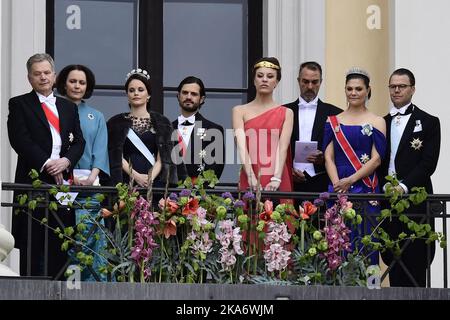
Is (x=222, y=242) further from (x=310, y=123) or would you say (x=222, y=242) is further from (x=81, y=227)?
(x=310, y=123)

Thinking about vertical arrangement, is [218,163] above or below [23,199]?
above

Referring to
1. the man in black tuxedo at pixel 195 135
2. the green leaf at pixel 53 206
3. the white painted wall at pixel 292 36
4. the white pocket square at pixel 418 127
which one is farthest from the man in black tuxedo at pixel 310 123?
the green leaf at pixel 53 206

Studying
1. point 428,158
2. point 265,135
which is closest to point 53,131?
point 265,135

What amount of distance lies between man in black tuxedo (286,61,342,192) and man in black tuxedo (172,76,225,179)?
24.2 inches

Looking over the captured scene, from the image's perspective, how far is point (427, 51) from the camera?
65.3 ft

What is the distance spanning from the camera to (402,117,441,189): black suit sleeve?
17.8 metres

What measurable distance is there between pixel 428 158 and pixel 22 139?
311cm

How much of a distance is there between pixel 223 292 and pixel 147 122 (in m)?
2.06

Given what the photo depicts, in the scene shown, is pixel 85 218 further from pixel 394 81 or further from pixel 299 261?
pixel 394 81

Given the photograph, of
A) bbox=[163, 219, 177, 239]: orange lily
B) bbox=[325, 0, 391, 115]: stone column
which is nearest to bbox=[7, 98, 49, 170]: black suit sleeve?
bbox=[163, 219, 177, 239]: orange lily

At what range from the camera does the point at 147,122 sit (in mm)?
18016

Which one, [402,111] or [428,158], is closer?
[428,158]

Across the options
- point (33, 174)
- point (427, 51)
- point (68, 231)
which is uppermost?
point (427, 51)

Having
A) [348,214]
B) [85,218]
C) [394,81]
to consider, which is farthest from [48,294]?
[394,81]
